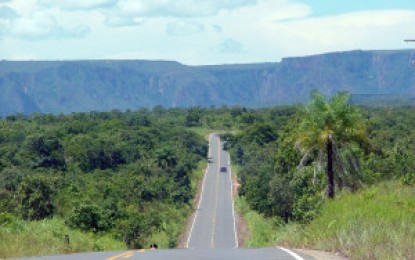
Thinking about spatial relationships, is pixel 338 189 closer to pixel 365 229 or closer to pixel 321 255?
pixel 365 229

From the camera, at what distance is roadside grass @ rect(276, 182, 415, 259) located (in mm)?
13453

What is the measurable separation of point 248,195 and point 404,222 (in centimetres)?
5555

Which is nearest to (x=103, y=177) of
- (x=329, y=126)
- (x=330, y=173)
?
(x=330, y=173)

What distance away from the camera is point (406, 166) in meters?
53.4

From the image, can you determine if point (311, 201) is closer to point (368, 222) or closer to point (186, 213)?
point (368, 222)

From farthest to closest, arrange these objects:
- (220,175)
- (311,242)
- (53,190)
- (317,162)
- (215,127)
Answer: (215,127)
(220,175)
(53,190)
(317,162)
(311,242)

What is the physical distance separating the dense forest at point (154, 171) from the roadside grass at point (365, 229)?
2.36 meters

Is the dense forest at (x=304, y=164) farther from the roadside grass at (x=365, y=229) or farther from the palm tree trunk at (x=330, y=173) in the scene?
the roadside grass at (x=365, y=229)

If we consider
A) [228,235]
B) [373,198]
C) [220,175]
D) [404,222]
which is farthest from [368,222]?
[220,175]

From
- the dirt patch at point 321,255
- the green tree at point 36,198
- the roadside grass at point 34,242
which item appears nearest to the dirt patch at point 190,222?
the green tree at point 36,198

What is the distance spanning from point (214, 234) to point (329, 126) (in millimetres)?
32055

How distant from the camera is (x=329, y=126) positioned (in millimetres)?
30641

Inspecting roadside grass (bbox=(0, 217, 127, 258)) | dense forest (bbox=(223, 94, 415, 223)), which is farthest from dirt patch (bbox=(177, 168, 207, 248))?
roadside grass (bbox=(0, 217, 127, 258))

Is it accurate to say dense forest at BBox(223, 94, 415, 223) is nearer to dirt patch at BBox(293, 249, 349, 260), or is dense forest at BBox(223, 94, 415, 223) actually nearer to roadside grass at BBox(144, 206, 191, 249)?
dirt patch at BBox(293, 249, 349, 260)
